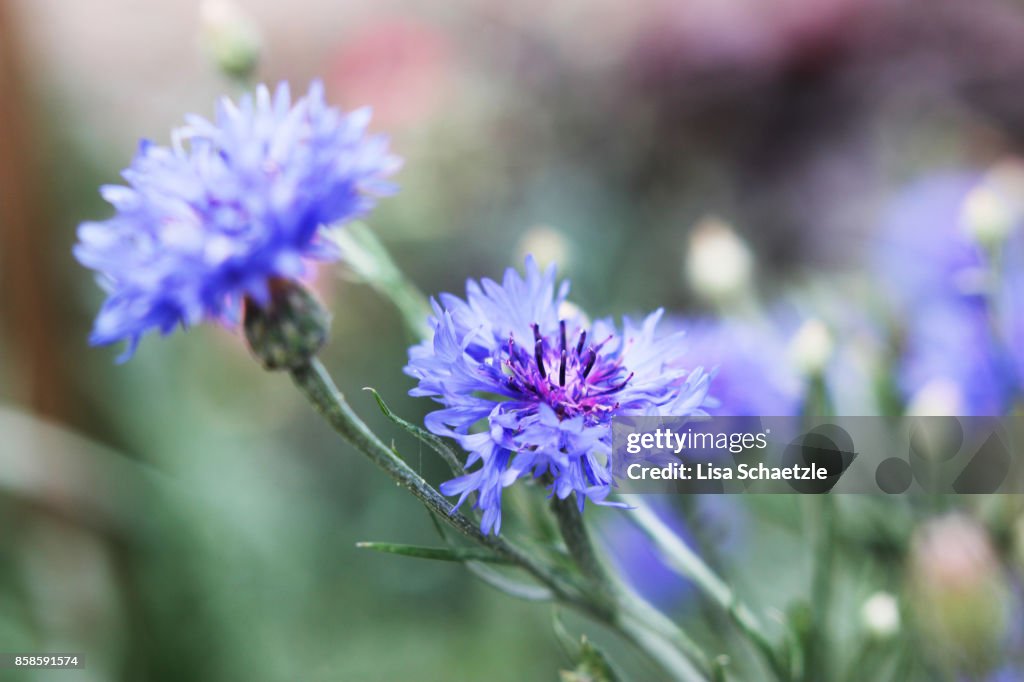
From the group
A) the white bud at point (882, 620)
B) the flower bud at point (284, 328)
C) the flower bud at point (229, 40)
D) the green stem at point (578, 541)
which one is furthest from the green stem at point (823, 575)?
the flower bud at point (229, 40)

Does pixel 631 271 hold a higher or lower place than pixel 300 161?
higher

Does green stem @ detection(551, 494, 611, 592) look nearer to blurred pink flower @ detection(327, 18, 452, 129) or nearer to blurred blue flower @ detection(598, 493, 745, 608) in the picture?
blurred blue flower @ detection(598, 493, 745, 608)

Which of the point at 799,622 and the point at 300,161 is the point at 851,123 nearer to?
the point at 799,622

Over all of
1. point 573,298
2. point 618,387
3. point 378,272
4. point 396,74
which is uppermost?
point 396,74

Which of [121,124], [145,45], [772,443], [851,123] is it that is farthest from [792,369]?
[145,45]

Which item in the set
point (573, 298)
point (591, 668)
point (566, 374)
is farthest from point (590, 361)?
point (573, 298)

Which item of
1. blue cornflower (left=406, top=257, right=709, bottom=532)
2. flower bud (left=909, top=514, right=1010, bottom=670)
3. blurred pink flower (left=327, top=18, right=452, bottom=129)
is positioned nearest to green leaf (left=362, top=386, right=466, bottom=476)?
blue cornflower (left=406, top=257, right=709, bottom=532)

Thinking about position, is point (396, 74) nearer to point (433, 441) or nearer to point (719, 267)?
point (719, 267)
